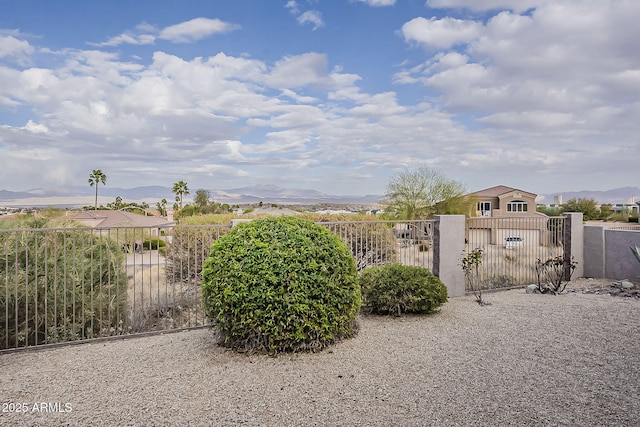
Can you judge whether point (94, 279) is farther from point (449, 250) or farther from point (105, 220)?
point (105, 220)

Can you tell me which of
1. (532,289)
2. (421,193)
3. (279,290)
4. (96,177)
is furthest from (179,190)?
(279,290)

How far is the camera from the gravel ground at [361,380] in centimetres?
307

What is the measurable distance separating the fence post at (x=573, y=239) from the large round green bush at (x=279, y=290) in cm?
770

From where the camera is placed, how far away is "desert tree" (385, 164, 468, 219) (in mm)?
29188

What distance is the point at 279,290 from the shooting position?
4270mm

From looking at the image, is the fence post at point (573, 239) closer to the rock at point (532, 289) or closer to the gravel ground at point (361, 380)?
the rock at point (532, 289)

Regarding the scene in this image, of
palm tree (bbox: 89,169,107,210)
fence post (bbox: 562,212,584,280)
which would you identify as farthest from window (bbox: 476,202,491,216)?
palm tree (bbox: 89,169,107,210)

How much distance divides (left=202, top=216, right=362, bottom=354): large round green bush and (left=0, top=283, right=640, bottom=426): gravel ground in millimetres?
223

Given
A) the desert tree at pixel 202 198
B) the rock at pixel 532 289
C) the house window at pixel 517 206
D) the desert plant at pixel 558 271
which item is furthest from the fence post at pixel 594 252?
the desert tree at pixel 202 198

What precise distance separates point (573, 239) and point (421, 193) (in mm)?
19440

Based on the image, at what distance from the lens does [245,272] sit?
4348mm

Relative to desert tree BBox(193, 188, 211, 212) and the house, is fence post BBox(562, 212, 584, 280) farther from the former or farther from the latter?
desert tree BBox(193, 188, 211, 212)

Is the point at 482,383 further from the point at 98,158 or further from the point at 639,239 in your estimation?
the point at 98,158

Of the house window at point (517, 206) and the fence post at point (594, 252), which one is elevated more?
the house window at point (517, 206)
